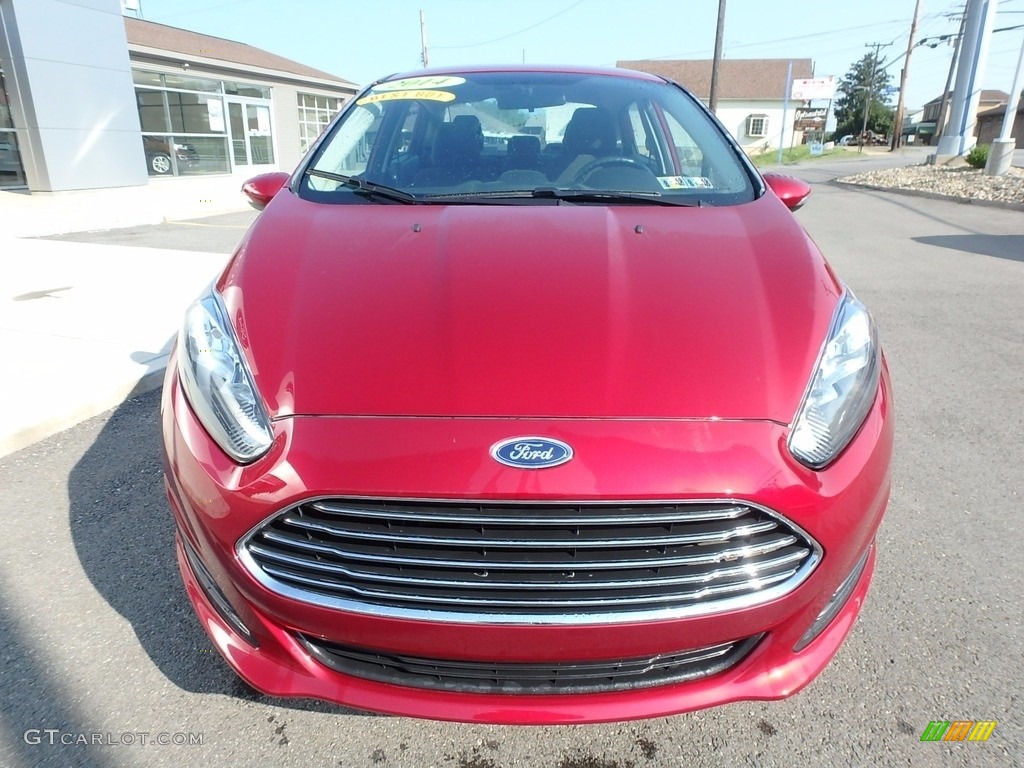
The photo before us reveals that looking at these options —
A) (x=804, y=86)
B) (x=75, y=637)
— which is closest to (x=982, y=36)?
(x=75, y=637)

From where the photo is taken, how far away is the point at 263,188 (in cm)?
259

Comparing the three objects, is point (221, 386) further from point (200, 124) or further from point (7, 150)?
point (200, 124)

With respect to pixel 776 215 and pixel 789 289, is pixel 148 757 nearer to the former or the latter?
pixel 789 289

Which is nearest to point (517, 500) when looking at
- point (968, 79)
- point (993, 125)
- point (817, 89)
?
point (968, 79)

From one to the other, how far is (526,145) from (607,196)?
480 millimetres

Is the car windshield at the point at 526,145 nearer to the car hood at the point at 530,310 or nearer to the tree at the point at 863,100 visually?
the car hood at the point at 530,310

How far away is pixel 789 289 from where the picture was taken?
1.81m

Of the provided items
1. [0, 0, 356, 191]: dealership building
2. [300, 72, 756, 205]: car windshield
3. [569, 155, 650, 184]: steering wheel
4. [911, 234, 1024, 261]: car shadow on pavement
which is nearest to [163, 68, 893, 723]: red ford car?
[300, 72, 756, 205]: car windshield

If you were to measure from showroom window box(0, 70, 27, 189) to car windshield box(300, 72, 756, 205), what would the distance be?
13.1 metres

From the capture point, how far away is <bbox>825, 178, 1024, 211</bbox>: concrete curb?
39.3ft

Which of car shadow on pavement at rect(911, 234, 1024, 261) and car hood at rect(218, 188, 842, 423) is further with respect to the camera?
car shadow on pavement at rect(911, 234, 1024, 261)

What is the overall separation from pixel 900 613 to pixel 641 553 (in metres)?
1.30

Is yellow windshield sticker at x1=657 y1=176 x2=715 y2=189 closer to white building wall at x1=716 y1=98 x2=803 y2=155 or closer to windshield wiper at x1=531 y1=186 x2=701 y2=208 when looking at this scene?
windshield wiper at x1=531 y1=186 x2=701 y2=208
